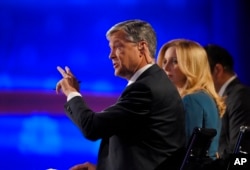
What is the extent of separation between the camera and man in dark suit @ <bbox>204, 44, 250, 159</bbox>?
10.1 ft

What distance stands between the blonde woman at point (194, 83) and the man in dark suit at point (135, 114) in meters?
0.34

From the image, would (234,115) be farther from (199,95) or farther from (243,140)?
(199,95)

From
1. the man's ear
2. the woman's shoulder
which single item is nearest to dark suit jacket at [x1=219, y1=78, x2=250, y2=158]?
the man's ear

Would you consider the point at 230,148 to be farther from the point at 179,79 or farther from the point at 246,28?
the point at 246,28

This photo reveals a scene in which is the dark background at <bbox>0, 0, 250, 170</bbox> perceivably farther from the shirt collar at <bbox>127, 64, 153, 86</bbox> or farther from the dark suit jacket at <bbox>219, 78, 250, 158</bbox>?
the shirt collar at <bbox>127, 64, 153, 86</bbox>

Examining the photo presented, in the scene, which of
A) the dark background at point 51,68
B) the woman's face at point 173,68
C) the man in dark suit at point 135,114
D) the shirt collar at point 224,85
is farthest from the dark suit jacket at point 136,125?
the dark background at point 51,68

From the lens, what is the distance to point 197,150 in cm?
204

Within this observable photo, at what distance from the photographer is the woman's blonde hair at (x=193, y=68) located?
248 cm

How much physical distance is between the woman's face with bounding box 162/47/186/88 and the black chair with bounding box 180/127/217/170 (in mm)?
504

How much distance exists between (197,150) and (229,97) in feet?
4.01

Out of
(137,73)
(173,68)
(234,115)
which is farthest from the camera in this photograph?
(234,115)

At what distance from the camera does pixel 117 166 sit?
1927 mm

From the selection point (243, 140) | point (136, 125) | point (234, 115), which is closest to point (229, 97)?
point (234, 115)

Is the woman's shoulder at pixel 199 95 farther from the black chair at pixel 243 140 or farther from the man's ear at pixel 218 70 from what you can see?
the man's ear at pixel 218 70
